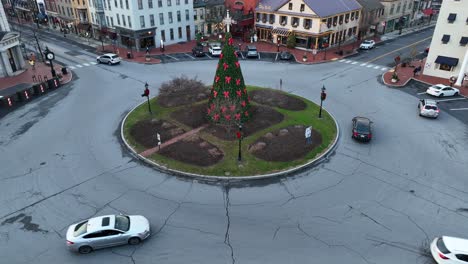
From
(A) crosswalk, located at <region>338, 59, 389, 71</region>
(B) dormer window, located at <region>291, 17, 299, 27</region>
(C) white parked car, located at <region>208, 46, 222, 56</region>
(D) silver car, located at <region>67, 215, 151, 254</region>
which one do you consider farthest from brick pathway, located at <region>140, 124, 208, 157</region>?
(B) dormer window, located at <region>291, 17, 299, 27</region>

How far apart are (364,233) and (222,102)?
14767mm

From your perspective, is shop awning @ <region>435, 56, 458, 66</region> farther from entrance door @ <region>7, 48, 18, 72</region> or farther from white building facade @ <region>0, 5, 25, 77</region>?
entrance door @ <region>7, 48, 18, 72</region>

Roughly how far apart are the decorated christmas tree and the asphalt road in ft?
24.7

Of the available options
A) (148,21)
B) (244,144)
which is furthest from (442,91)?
(148,21)

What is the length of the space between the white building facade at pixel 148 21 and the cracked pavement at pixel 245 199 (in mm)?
26661

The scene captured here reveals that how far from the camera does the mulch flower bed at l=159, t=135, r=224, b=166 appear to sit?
79.1ft

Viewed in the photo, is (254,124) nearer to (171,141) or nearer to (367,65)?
(171,141)

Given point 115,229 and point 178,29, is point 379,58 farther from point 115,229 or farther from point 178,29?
point 115,229

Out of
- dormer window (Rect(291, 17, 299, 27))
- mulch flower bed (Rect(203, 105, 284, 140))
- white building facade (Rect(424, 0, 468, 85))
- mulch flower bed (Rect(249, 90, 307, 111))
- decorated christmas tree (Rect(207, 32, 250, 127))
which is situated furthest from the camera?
dormer window (Rect(291, 17, 299, 27))

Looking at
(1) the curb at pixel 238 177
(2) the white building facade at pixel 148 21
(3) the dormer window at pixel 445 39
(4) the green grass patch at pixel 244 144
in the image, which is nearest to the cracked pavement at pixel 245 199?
(1) the curb at pixel 238 177

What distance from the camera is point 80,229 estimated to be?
1695cm

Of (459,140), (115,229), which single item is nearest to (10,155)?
(115,229)

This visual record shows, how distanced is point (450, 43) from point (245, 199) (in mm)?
34963

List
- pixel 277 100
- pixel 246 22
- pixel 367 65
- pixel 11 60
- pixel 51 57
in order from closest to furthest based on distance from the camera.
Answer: pixel 277 100 < pixel 51 57 < pixel 11 60 < pixel 367 65 < pixel 246 22
